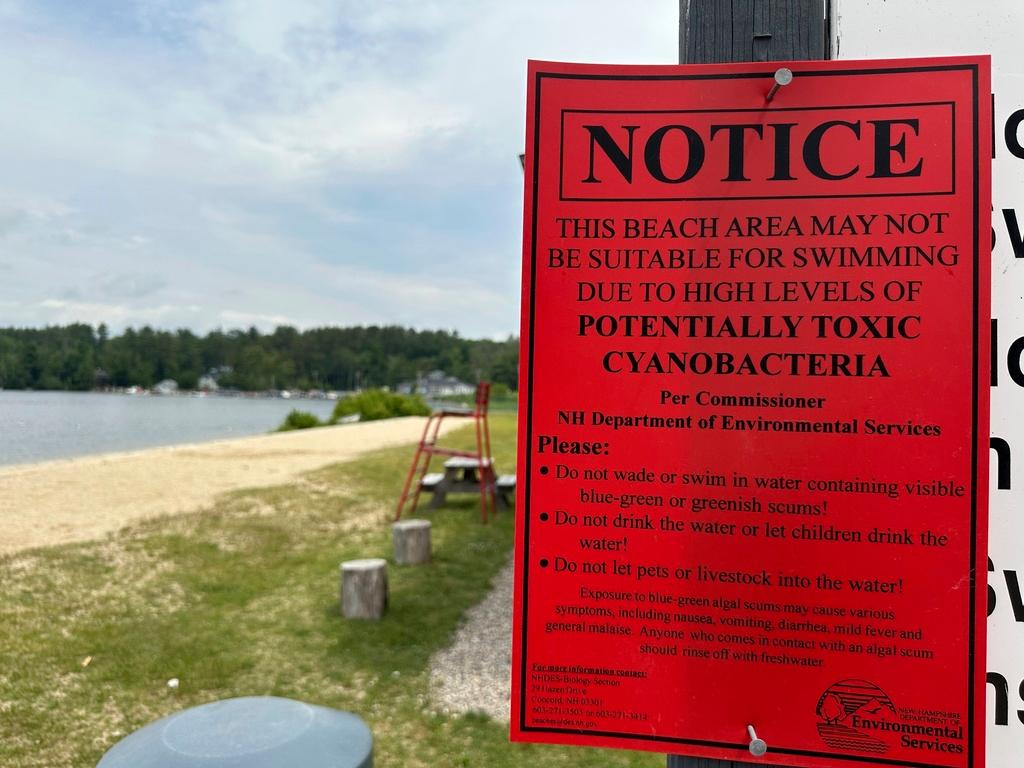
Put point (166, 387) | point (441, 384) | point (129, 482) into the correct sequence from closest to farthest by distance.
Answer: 1. point (129, 482)
2. point (166, 387)
3. point (441, 384)

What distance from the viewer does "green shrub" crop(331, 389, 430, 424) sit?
41.2 m

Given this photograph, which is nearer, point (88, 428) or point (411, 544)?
point (411, 544)

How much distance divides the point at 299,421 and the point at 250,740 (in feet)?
115

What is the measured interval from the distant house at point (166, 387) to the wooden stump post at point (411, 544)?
52789mm

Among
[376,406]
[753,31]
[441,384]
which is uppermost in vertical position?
[753,31]

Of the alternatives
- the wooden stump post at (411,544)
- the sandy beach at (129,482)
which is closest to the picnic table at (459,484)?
the wooden stump post at (411,544)

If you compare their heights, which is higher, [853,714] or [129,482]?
[853,714]

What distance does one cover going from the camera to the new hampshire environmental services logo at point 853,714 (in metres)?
1.38

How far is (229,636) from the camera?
5324mm

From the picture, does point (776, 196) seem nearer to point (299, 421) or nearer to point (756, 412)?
point (756, 412)

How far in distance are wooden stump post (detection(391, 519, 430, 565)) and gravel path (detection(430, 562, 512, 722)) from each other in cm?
133

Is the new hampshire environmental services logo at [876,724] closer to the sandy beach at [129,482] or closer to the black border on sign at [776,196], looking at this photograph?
the black border on sign at [776,196]

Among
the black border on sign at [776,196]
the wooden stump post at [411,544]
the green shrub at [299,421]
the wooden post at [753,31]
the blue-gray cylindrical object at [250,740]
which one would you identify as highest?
the wooden post at [753,31]

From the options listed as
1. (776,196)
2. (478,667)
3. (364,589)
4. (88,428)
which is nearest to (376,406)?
(88,428)
